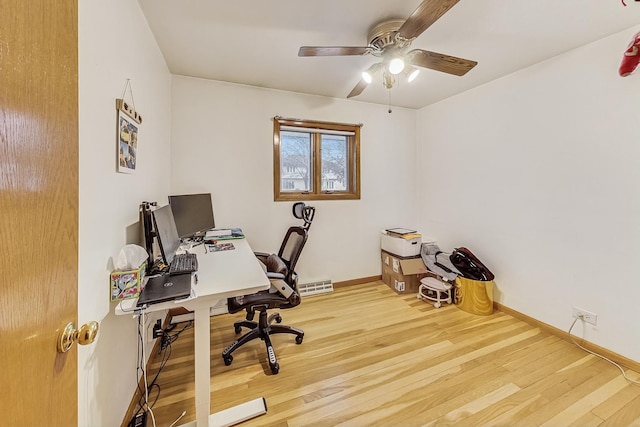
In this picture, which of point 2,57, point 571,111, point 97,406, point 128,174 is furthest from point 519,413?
point 128,174

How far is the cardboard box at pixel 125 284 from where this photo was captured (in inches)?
44.6

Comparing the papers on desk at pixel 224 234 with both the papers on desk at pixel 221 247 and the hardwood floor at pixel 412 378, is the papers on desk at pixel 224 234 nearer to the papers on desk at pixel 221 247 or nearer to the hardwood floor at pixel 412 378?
the papers on desk at pixel 221 247

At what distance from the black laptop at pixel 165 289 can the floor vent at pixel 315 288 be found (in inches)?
71.2

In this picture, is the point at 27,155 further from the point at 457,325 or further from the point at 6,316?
the point at 457,325

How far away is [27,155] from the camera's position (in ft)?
1.55

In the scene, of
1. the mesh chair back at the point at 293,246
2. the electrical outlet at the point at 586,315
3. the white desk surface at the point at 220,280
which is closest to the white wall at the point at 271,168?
the mesh chair back at the point at 293,246

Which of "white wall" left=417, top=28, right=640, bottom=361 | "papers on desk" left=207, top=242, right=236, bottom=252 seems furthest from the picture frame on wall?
"white wall" left=417, top=28, right=640, bottom=361

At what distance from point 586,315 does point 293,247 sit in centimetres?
242

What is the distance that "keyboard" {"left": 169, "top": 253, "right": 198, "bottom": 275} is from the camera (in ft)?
4.70

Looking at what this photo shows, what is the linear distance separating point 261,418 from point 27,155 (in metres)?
1.60

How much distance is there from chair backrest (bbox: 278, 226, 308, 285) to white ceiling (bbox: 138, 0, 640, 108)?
1.47 m

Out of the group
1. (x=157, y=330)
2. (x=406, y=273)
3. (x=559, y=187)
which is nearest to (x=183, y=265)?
(x=157, y=330)

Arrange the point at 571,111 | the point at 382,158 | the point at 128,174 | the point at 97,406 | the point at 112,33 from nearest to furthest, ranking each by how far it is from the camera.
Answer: the point at 97,406 < the point at 112,33 < the point at 128,174 < the point at 571,111 < the point at 382,158

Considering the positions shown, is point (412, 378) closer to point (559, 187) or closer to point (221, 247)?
point (221, 247)
